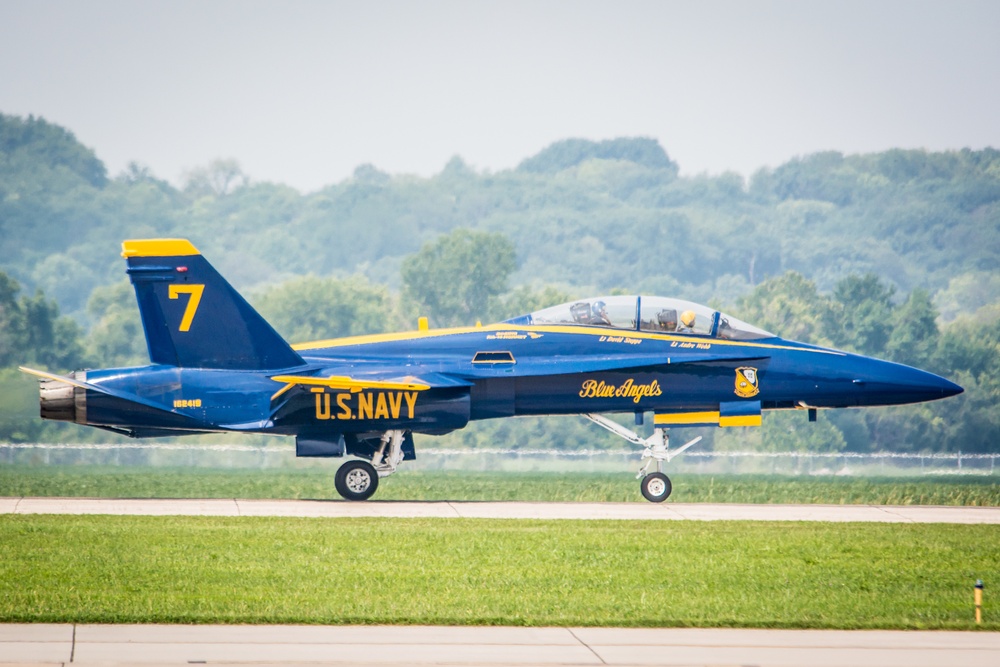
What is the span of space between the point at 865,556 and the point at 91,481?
16820 millimetres

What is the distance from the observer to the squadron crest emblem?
22.2 m

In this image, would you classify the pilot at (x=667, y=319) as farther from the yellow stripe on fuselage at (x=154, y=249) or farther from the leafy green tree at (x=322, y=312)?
the leafy green tree at (x=322, y=312)

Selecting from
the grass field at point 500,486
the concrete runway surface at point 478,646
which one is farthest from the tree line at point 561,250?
the concrete runway surface at point 478,646

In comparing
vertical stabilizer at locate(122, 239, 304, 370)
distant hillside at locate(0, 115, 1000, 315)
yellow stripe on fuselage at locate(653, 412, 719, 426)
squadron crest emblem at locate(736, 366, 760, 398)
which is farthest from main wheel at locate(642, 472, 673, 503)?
distant hillside at locate(0, 115, 1000, 315)

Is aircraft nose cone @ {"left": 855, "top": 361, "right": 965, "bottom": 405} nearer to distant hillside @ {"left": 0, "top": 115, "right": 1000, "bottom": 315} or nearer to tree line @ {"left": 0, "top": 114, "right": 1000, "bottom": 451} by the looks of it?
tree line @ {"left": 0, "top": 114, "right": 1000, "bottom": 451}

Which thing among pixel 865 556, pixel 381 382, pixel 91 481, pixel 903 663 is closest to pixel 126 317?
pixel 91 481

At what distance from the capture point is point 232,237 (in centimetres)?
12212

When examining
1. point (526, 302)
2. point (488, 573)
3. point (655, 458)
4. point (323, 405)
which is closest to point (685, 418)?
point (655, 458)

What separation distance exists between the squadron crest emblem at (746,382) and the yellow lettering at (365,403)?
5.70 meters

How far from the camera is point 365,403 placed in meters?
21.5

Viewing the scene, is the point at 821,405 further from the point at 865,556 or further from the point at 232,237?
the point at 232,237

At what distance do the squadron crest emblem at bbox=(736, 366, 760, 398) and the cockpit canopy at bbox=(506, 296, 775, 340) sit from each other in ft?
1.75

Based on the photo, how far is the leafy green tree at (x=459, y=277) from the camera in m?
70.7

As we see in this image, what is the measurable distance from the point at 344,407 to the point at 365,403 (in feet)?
1.05
